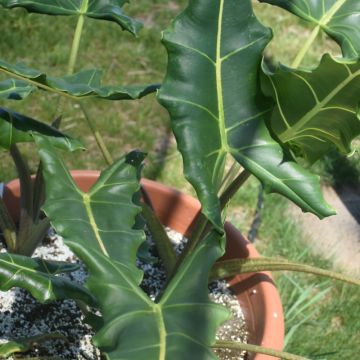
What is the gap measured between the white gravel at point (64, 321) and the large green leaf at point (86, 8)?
1.51 ft

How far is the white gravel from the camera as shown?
140cm

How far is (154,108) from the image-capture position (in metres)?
2.42

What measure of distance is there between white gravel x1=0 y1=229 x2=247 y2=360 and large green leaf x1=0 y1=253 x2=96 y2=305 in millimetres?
235

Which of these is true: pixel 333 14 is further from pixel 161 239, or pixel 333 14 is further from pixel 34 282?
pixel 34 282

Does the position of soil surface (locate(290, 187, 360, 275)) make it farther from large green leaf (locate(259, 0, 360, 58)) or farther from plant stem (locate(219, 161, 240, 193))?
large green leaf (locate(259, 0, 360, 58))

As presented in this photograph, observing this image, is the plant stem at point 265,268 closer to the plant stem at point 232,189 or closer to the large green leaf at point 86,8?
the plant stem at point 232,189

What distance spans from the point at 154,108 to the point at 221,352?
1131 mm

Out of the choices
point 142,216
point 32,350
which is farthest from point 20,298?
point 142,216

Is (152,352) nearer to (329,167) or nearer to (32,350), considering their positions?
(32,350)

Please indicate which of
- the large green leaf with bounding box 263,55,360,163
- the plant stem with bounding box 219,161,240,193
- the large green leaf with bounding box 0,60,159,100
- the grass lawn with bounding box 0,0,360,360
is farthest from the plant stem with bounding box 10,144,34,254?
the grass lawn with bounding box 0,0,360,360

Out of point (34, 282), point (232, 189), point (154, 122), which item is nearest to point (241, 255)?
point (232, 189)

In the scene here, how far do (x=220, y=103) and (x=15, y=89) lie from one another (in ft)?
1.13

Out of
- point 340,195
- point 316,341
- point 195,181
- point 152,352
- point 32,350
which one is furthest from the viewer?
point 340,195

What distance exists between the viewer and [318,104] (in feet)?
3.71
